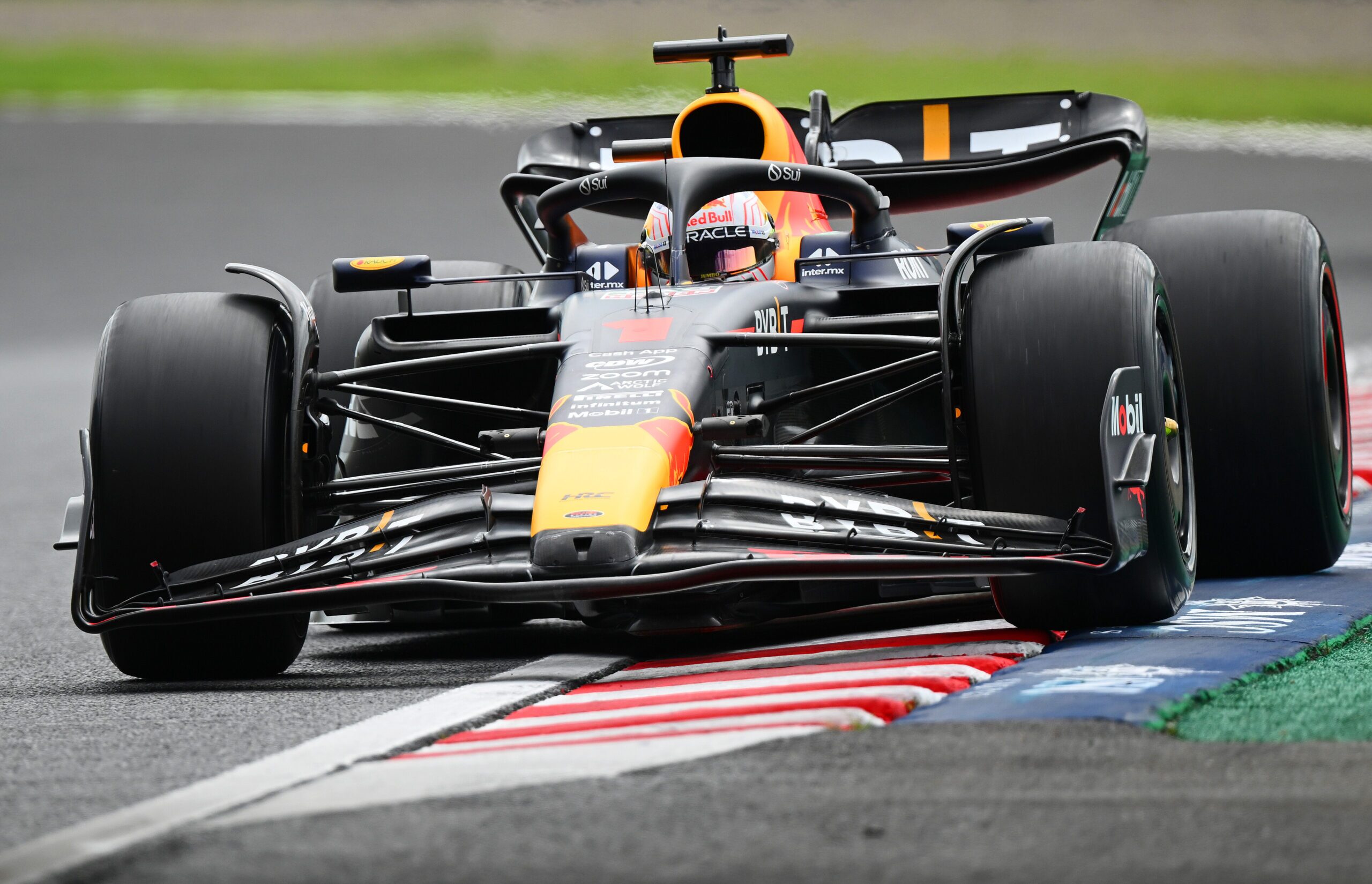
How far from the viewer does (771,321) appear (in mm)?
5621

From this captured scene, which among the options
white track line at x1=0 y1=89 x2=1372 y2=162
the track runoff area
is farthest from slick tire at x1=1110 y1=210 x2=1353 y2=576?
white track line at x1=0 y1=89 x2=1372 y2=162

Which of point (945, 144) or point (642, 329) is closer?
point (642, 329)

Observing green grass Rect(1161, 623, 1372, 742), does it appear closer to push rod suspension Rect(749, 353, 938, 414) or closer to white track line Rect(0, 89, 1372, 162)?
push rod suspension Rect(749, 353, 938, 414)

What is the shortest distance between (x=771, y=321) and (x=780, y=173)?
23.1 inches

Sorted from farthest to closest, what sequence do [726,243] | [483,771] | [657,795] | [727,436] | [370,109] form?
[370,109] < [726,243] < [727,436] < [483,771] < [657,795]

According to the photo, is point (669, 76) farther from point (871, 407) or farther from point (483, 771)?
point (483, 771)

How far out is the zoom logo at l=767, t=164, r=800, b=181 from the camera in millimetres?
5934

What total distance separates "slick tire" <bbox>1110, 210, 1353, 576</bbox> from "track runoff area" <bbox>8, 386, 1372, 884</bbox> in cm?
78

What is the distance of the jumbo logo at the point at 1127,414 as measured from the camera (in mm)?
4520

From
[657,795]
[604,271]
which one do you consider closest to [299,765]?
[657,795]

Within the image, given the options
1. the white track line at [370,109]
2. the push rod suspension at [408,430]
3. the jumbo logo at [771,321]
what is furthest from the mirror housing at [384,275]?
the white track line at [370,109]

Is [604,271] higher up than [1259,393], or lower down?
higher up

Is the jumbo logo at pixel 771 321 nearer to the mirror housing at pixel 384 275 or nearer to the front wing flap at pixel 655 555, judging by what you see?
the front wing flap at pixel 655 555

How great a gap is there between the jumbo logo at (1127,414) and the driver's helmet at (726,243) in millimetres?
1895
